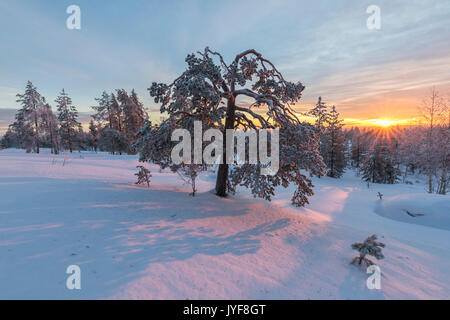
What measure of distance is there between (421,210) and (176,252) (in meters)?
16.4

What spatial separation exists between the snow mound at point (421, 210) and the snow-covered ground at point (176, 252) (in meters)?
3.86

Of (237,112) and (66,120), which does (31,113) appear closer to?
(66,120)

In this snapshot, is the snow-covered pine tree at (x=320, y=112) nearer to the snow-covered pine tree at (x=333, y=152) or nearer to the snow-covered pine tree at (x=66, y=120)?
the snow-covered pine tree at (x=333, y=152)

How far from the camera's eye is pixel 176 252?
4648 millimetres

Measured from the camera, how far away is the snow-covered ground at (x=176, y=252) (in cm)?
351

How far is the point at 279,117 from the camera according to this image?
29.0 ft

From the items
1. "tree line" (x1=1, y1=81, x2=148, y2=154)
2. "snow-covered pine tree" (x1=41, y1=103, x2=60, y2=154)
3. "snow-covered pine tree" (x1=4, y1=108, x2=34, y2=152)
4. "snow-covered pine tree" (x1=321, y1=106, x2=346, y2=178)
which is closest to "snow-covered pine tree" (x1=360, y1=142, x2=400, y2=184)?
"snow-covered pine tree" (x1=321, y1=106, x2=346, y2=178)

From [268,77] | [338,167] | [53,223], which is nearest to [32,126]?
[53,223]

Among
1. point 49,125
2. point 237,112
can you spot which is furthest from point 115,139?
point 237,112

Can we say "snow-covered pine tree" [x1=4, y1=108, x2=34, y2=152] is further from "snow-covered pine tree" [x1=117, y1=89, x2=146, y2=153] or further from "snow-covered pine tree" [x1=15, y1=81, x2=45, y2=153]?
"snow-covered pine tree" [x1=117, y1=89, x2=146, y2=153]

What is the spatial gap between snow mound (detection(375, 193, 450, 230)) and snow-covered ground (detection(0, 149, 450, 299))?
3.86 metres

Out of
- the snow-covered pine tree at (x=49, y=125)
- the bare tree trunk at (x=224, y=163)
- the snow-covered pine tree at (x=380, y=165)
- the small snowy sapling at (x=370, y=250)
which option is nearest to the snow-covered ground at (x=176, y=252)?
the small snowy sapling at (x=370, y=250)
